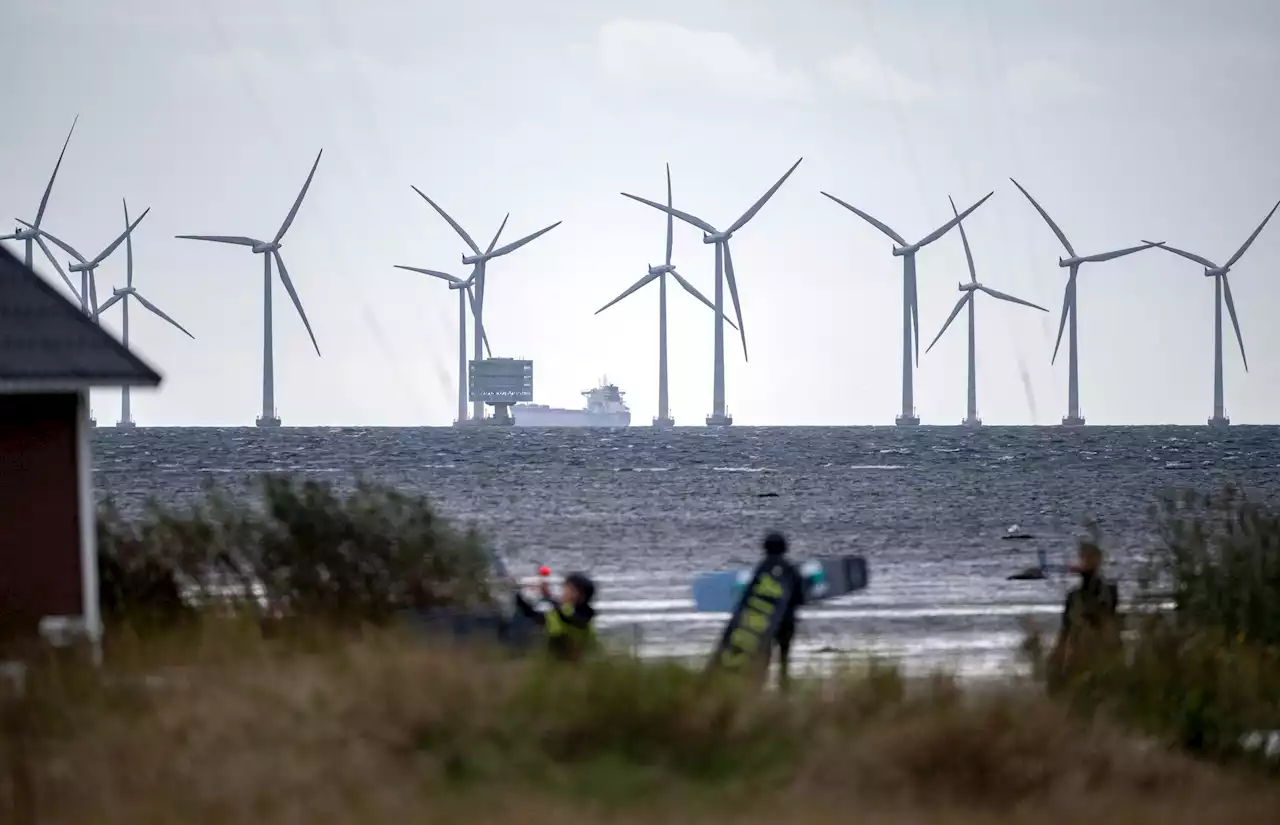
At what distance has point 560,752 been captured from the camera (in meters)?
10.8

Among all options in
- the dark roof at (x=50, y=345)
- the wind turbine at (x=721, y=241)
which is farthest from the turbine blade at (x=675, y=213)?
the dark roof at (x=50, y=345)

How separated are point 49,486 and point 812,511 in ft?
149

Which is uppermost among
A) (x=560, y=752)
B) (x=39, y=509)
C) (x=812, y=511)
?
(x=39, y=509)

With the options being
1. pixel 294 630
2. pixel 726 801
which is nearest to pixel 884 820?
pixel 726 801

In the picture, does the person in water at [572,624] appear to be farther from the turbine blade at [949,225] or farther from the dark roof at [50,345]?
the turbine blade at [949,225]

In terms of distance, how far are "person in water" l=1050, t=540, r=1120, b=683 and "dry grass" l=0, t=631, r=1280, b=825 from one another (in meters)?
1.37

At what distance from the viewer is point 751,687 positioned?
11.9m

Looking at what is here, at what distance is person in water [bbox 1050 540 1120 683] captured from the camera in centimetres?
1334

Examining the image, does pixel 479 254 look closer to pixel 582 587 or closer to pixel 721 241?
pixel 721 241

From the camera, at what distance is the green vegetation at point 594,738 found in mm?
9539

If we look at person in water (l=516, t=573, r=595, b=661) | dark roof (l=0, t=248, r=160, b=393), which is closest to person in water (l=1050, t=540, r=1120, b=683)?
person in water (l=516, t=573, r=595, b=661)

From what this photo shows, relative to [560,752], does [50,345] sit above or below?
above

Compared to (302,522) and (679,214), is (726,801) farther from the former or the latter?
(679,214)

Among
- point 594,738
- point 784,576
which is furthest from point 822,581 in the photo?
point 594,738
